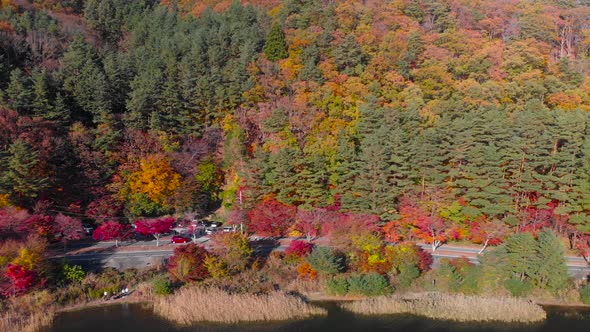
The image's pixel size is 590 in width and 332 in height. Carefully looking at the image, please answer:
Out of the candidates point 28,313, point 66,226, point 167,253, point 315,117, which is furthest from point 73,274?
point 315,117

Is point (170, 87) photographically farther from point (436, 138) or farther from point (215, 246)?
point (436, 138)

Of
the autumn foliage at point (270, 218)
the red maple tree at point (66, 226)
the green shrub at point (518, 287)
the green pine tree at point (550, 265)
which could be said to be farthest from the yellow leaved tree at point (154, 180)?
the green pine tree at point (550, 265)

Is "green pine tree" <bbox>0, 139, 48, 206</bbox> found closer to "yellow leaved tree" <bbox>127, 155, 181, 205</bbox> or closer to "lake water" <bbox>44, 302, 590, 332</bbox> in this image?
"yellow leaved tree" <bbox>127, 155, 181, 205</bbox>

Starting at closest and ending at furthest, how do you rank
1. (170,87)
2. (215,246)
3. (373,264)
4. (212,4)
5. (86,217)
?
1. (373,264)
2. (215,246)
3. (86,217)
4. (170,87)
5. (212,4)

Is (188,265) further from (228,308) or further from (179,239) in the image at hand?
(179,239)

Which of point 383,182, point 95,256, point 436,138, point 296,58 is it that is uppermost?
point 296,58

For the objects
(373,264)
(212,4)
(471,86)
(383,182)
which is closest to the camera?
(373,264)

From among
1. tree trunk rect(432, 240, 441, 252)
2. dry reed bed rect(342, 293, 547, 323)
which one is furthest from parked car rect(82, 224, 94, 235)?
tree trunk rect(432, 240, 441, 252)

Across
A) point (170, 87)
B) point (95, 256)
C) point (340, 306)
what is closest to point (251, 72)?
point (170, 87)
